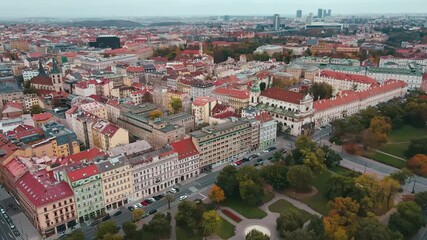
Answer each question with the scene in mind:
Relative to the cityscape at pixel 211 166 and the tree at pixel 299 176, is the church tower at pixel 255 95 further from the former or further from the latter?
the tree at pixel 299 176

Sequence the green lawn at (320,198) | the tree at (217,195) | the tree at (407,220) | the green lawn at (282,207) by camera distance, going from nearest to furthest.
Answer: the tree at (407,220), the green lawn at (282,207), the tree at (217,195), the green lawn at (320,198)

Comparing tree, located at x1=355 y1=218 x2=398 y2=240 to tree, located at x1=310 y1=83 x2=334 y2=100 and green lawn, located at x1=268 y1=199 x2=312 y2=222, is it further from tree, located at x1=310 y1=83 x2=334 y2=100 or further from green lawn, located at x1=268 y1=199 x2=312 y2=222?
tree, located at x1=310 y1=83 x2=334 y2=100

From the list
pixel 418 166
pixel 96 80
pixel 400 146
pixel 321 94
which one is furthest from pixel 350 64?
pixel 96 80

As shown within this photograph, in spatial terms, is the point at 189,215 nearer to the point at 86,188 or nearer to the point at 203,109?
the point at 86,188

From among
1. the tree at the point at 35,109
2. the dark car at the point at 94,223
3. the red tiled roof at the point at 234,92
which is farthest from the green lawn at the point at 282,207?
the tree at the point at 35,109

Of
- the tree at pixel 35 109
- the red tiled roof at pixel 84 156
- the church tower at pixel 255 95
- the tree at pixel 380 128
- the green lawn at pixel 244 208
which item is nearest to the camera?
the green lawn at pixel 244 208

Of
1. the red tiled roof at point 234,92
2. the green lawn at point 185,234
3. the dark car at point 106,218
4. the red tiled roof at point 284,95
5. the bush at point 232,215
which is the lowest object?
the green lawn at point 185,234

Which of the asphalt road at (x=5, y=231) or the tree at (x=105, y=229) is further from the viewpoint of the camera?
the asphalt road at (x=5, y=231)

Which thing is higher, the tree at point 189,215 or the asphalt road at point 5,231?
the tree at point 189,215
